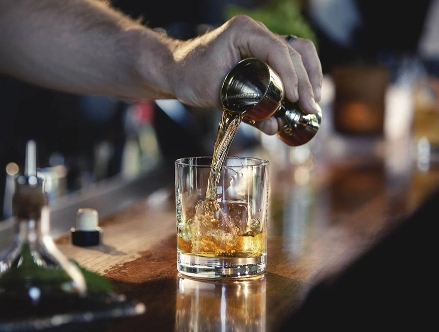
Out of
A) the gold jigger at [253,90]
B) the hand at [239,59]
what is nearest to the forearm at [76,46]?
the hand at [239,59]

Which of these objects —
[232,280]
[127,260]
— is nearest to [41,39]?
[127,260]

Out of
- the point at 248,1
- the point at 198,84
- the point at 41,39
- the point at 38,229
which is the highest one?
the point at 248,1

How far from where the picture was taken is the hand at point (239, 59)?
4.26ft

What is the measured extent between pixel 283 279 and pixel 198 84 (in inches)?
16.3

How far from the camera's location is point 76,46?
69.7 inches

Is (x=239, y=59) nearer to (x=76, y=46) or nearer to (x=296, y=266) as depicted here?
(x=296, y=266)

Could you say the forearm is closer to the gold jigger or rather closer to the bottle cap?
the bottle cap

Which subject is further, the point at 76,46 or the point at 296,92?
the point at 76,46

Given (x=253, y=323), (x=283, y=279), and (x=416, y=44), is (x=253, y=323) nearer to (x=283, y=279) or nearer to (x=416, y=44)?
(x=283, y=279)

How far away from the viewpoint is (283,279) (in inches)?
48.4

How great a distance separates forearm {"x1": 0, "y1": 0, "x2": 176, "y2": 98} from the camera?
5.53 ft

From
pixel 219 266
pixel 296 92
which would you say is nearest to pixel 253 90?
pixel 296 92

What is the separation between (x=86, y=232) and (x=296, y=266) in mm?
406

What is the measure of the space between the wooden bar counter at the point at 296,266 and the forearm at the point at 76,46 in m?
0.32
